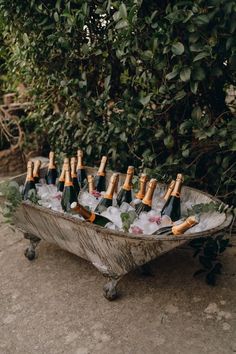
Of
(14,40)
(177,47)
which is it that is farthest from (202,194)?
(14,40)

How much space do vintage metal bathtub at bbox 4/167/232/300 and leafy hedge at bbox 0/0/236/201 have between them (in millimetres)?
506

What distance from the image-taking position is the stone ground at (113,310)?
212 cm

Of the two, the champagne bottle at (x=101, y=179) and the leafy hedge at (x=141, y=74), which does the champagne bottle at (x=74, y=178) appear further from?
the leafy hedge at (x=141, y=74)

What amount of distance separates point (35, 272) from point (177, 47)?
173 centimetres

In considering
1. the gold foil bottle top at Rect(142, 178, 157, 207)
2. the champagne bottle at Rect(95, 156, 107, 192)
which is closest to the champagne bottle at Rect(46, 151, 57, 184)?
the champagne bottle at Rect(95, 156, 107, 192)

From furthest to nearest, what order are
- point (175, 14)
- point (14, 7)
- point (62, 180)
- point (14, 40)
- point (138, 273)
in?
point (14, 40)
point (14, 7)
point (62, 180)
point (138, 273)
point (175, 14)

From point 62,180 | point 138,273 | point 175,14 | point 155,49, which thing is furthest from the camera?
point 62,180

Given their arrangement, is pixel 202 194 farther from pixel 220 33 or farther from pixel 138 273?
pixel 220 33

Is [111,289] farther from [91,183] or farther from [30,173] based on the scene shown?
[30,173]

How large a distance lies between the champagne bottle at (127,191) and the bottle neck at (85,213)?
40cm

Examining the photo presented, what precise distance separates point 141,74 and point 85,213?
114cm

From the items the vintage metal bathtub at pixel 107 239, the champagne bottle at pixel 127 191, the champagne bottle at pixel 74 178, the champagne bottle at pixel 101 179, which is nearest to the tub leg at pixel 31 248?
the vintage metal bathtub at pixel 107 239

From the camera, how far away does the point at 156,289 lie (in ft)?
8.44

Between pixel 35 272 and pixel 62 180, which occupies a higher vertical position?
pixel 62 180
